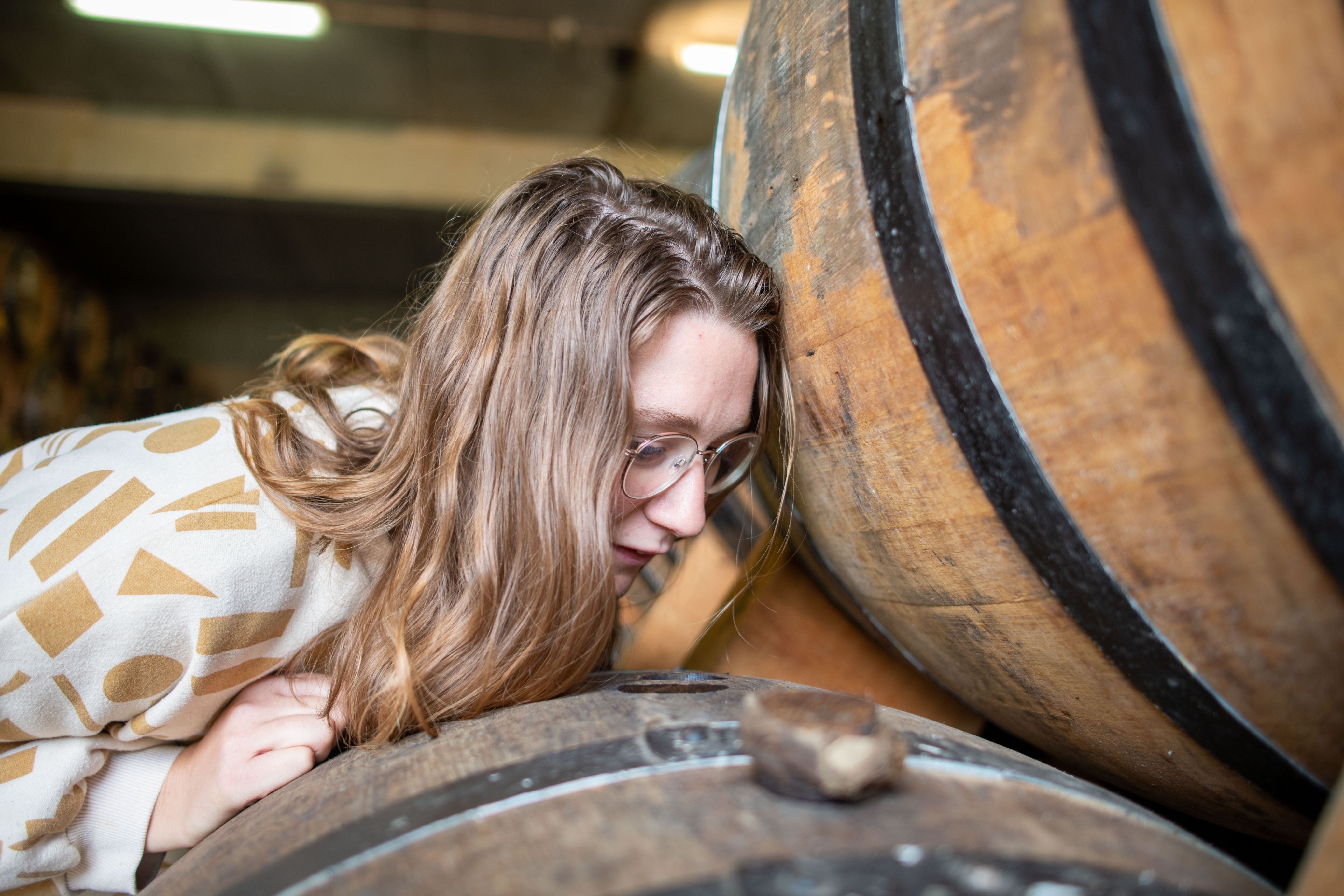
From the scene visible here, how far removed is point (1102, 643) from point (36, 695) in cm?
104

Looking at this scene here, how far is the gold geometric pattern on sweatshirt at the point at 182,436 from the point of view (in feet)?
3.33

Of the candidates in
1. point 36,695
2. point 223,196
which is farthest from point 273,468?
point 223,196

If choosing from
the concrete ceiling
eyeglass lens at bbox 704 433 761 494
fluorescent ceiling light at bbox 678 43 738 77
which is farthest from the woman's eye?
fluorescent ceiling light at bbox 678 43 738 77

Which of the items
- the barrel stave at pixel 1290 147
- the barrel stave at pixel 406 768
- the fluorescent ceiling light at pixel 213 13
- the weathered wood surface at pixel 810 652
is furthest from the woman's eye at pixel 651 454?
the fluorescent ceiling light at pixel 213 13

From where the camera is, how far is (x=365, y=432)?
3.95ft

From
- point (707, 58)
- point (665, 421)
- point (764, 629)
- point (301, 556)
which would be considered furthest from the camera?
point (707, 58)

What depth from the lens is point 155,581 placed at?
88 centimetres

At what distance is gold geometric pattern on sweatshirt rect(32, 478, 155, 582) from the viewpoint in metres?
0.89

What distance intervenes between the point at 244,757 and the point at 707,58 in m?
5.70

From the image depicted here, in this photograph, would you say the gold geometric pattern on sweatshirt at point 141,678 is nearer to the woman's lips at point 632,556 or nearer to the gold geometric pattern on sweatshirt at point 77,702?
the gold geometric pattern on sweatshirt at point 77,702

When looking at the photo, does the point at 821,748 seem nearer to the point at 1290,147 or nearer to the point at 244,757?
the point at 1290,147

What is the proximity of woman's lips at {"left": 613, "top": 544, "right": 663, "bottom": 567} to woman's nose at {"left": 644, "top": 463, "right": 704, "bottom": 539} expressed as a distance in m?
0.08

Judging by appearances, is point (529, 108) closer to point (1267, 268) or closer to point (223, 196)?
point (223, 196)

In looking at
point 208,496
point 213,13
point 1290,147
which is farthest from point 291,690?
point 213,13
